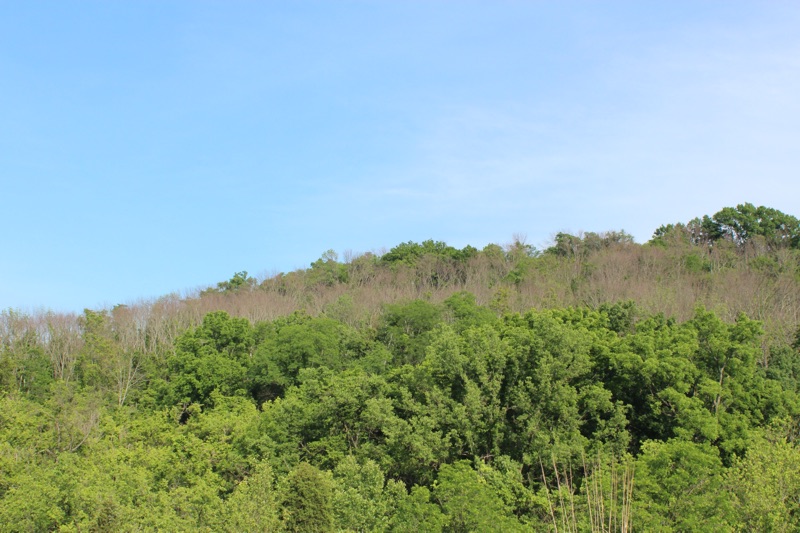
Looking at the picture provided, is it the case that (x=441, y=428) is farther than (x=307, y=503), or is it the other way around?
(x=441, y=428)

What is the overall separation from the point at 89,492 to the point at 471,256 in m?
53.6

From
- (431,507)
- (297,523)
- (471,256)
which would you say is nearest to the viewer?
(431,507)

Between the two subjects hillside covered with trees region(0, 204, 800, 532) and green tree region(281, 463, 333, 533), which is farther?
green tree region(281, 463, 333, 533)

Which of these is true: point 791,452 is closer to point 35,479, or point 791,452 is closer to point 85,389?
point 35,479

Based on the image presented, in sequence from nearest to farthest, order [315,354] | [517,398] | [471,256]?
1. [517,398]
2. [315,354]
3. [471,256]

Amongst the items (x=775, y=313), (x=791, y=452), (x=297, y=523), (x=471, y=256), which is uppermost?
(x=471, y=256)

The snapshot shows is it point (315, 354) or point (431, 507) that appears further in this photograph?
point (315, 354)

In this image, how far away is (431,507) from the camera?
93.9ft

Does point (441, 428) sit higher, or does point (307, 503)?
point (441, 428)

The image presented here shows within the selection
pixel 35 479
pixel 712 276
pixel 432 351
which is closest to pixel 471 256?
pixel 712 276

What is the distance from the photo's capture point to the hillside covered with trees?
27.7 meters

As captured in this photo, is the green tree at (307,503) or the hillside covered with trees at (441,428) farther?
the green tree at (307,503)

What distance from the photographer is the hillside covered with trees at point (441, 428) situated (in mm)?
27734

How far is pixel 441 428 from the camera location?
34.6 meters
